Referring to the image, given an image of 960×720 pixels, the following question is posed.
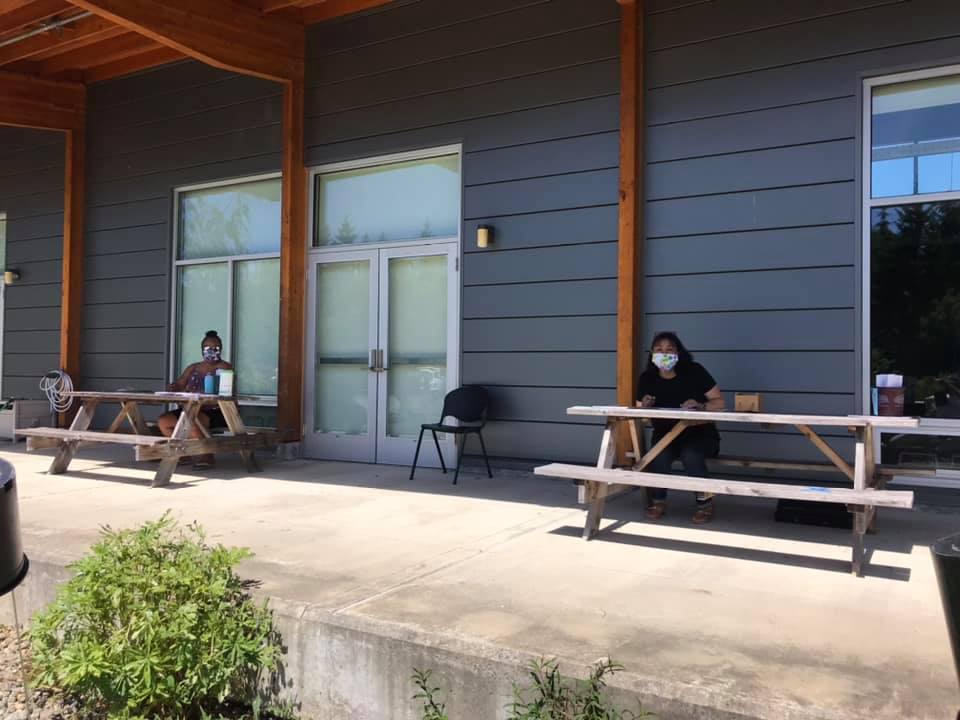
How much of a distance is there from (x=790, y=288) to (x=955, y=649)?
3.51m

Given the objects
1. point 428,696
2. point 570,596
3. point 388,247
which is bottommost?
point 428,696

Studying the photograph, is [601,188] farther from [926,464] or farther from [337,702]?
[337,702]

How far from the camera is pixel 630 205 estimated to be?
492cm

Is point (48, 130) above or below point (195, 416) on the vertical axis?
above

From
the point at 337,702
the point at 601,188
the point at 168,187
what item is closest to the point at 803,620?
the point at 337,702

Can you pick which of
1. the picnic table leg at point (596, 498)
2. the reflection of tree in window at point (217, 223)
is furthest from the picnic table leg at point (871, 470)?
the reflection of tree in window at point (217, 223)

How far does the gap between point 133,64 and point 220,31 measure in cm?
216

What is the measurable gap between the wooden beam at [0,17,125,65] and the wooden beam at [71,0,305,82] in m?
1.07

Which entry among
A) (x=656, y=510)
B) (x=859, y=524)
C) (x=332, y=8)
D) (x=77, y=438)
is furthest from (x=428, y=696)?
(x=332, y=8)

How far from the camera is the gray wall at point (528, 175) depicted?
516 cm

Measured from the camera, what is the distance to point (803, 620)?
2535 millimetres

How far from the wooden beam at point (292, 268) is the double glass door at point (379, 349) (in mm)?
96

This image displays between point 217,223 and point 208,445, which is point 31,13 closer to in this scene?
point 217,223

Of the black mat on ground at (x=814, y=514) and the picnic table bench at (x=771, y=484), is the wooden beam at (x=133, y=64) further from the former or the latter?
the black mat on ground at (x=814, y=514)
